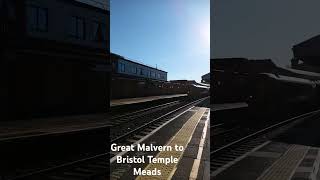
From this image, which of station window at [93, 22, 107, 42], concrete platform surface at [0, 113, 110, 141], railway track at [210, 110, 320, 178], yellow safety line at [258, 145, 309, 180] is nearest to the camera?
station window at [93, 22, 107, 42]

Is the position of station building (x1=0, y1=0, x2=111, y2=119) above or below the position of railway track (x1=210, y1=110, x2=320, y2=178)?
above

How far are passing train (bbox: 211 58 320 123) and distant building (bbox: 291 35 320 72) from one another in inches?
1860

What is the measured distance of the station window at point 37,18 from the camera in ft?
86.6

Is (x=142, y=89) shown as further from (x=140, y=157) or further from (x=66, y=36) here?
(x=140, y=157)

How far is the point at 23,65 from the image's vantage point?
1050 inches

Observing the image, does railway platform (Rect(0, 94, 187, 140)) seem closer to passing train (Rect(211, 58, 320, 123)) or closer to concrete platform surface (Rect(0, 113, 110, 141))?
concrete platform surface (Rect(0, 113, 110, 141))

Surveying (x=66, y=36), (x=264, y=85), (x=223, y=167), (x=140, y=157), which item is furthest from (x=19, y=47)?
(x=140, y=157)

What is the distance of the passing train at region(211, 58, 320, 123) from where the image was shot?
28.4 m

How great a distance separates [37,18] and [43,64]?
289cm

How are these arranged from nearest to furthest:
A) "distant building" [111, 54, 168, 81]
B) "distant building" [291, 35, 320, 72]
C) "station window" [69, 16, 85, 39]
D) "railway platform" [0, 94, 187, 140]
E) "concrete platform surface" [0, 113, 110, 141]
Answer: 1. "distant building" [111, 54, 168, 81]
2. "concrete platform surface" [0, 113, 110, 141]
3. "railway platform" [0, 94, 187, 140]
4. "station window" [69, 16, 85, 39]
5. "distant building" [291, 35, 320, 72]

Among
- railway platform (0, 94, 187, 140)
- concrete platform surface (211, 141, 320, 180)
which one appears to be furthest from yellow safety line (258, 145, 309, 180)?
railway platform (0, 94, 187, 140)

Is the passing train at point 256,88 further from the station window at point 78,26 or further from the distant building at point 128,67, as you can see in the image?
the distant building at point 128,67

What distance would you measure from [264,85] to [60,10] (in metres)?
13.2

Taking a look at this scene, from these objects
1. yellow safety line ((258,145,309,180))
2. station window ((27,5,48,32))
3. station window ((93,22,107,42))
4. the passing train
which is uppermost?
station window ((27,5,48,32))
